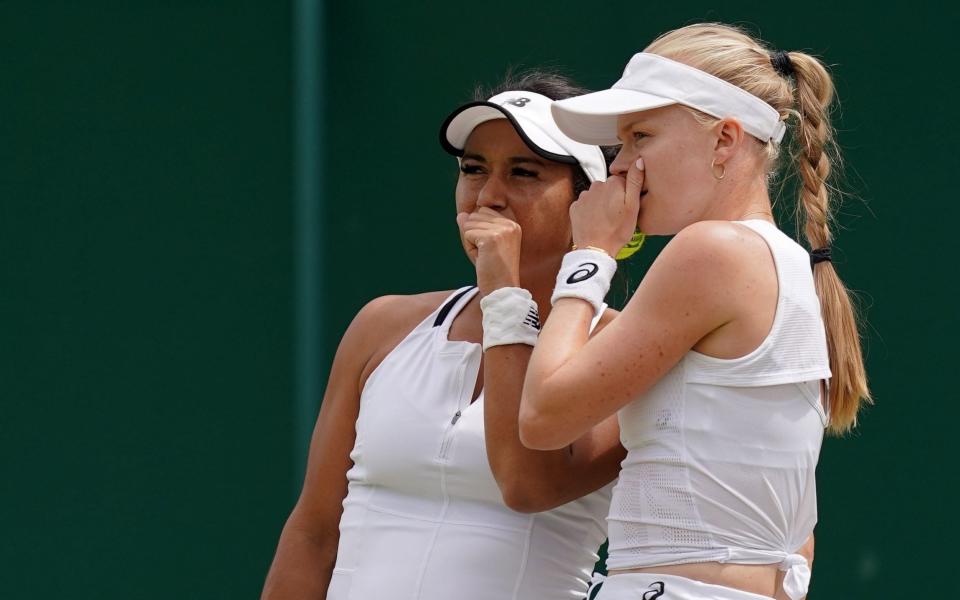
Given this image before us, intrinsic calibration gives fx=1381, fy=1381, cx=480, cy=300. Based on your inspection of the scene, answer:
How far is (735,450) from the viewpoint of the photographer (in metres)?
1.77

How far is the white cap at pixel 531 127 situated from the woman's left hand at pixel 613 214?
0.79 feet

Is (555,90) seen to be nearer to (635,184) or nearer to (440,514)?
(635,184)

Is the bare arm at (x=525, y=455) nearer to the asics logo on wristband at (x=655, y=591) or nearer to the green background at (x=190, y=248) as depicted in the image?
the asics logo on wristband at (x=655, y=591)

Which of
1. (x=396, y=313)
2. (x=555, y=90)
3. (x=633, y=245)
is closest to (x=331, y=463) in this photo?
(x=396, y=313)

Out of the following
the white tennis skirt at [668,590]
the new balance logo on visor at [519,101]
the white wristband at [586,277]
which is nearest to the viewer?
the white tennis skirt at [668,590]

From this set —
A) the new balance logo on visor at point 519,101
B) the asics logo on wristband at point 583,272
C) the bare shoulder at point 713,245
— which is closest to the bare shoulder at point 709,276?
the bare shoulder at point 713,245

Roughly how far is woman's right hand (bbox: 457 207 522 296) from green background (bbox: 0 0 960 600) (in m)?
1.65

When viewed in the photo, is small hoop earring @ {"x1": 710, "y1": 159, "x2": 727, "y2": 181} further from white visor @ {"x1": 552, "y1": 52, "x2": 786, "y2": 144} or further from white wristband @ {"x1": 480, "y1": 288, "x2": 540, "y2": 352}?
white wristband @ {"x1": 480, "y1": 288, "x2": 540, "y2": 352}

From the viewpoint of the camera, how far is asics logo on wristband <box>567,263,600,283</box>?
1.90 meters

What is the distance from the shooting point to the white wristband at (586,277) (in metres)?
1.88

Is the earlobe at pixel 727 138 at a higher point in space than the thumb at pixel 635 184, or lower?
higher

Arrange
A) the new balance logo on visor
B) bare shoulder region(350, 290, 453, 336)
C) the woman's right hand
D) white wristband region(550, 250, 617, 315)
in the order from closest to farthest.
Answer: white wristband region(550, 250, 617, 315)
the woman's right hand
the new balance logo on visor
bare shoulder region(350, 290, 453, 336)

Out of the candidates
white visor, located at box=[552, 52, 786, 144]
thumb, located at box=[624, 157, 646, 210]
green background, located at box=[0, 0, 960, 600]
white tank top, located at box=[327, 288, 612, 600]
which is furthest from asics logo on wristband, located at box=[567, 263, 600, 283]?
green background, located at box=[0, 0, 960, 600]

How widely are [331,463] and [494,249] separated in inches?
20.1
